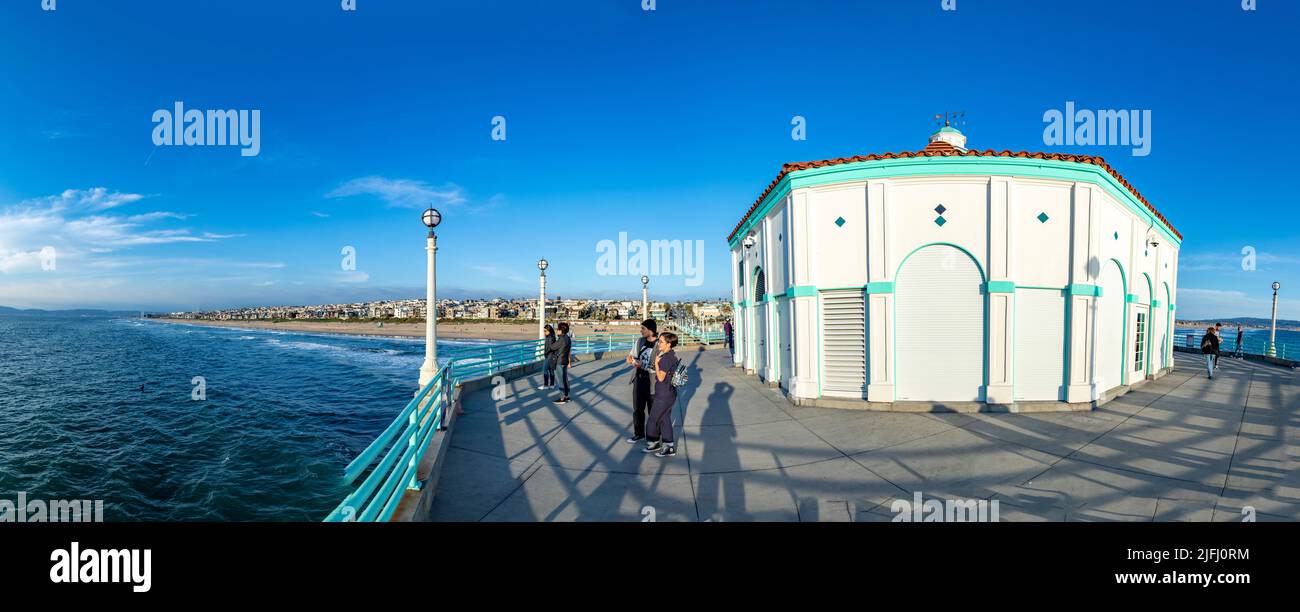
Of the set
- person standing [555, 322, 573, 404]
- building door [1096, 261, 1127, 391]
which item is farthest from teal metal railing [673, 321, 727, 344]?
building door [1096, 261, 1127, 391]

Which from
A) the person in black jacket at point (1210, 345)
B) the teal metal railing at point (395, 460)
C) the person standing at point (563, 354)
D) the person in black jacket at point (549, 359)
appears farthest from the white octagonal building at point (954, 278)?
the person in black jacket at point (1210, 345)

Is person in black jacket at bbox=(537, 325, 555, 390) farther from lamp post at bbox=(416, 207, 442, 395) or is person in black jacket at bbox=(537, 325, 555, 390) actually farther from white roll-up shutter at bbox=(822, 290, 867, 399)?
white roll-up shutter at bbox=(822, 290, 867, 399)

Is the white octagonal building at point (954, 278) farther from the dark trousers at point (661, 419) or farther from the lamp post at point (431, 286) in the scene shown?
the lamp post at point (431, 286)

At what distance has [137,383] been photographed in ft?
92.5

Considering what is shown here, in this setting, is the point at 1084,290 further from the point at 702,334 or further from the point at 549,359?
the point at 702,334

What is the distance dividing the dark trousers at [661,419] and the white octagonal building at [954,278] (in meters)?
4.06

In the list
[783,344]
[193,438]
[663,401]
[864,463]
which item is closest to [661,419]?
[663,401]

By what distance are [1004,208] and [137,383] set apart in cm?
4168

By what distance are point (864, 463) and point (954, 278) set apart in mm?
4709

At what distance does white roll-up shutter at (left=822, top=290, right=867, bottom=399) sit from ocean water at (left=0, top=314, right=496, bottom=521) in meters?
9.55

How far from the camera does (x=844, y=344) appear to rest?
361 inches

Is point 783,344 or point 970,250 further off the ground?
point 970,250
